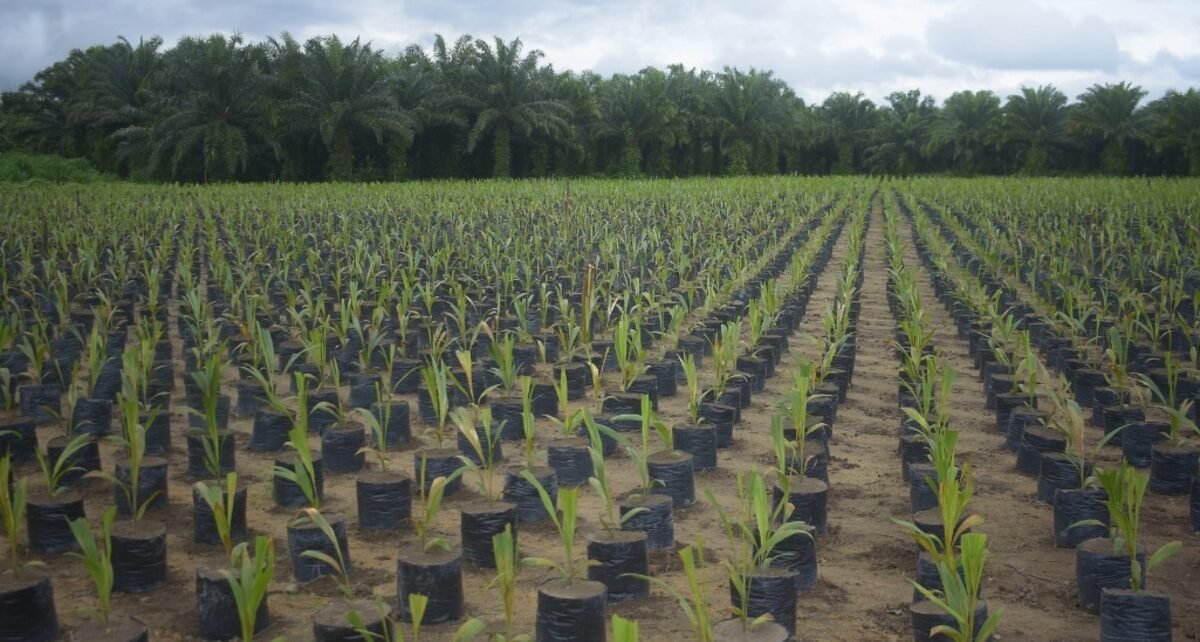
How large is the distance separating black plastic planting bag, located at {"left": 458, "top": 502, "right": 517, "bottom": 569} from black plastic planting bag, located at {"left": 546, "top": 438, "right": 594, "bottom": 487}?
0.74 meters

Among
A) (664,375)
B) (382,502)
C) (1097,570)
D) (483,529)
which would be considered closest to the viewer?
(1097,570)

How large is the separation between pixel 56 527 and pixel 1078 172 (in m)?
41.2

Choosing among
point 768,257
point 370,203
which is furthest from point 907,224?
point 370,203

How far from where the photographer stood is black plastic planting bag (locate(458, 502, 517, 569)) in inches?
123

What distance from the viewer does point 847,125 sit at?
157ft

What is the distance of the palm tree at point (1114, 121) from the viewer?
3816 cm

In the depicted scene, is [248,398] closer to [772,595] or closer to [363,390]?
[363,390]

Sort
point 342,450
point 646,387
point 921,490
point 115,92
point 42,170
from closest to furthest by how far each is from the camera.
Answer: point 921,490 → point 342,450 → point 646,387 → point 42,170 → point 115,92

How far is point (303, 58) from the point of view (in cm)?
2822

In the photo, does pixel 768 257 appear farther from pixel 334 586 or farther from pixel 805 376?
pixel 334 586

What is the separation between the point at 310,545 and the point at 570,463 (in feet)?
3.78

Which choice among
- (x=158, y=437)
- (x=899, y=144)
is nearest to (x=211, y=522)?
(x=158, y=437)

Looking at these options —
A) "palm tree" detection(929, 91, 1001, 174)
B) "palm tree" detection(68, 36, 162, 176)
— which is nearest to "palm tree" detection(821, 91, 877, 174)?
"palm tree" detection(929, 91, 1001, 174)

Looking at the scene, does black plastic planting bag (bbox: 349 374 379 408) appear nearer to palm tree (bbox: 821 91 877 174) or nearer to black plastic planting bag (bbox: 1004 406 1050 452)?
black plastic planting bag (bbox: 1004 406 1050 452)
